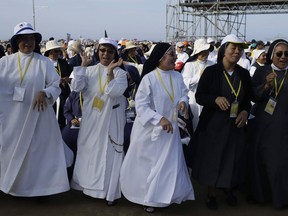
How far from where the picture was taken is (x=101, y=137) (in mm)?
4387

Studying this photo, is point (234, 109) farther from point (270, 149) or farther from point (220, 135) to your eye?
point (270, 149)

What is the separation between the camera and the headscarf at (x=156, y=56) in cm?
414

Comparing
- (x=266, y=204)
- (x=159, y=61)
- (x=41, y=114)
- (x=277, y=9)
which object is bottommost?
(x=266, y=204)

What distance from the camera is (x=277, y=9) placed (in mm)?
25969

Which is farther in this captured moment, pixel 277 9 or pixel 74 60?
pixel 277 9

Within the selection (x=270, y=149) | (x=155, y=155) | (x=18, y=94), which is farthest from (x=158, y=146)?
(x=18, y=94)

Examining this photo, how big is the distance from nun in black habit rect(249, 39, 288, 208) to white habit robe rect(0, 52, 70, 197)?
2399 millimetres

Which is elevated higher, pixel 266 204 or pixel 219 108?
pixel 219 108

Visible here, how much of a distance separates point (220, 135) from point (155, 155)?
2.62 feet

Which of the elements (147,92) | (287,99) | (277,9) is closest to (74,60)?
(147,92)

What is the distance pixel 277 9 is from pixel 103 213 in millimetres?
25326

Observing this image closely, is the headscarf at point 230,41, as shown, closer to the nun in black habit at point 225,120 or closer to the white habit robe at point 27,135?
the nun in black habit at point 225,120

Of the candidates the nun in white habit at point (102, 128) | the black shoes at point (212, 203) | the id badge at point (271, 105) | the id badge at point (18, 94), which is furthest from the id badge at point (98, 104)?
the id badge at point (271, 105)

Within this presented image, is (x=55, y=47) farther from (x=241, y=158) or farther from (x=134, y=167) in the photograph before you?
(x=241, y=158)
